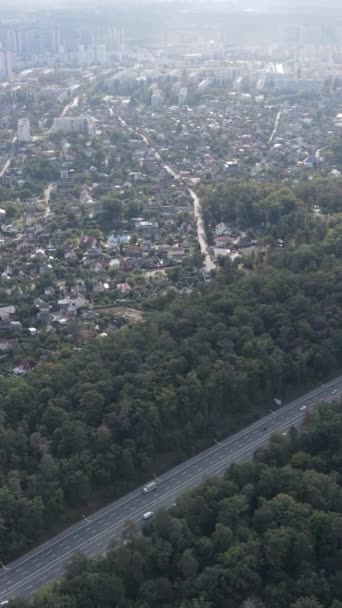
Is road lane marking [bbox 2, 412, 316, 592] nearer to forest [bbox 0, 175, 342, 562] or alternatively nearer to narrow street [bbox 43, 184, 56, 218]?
forest [bbox 0, 175, 342, 562]

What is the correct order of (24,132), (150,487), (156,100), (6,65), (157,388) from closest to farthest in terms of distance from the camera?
(150,487) → (157,388) → (24,132) → (156,100) → (6,65)

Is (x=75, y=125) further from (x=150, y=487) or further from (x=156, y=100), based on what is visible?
(x=150, y=487)

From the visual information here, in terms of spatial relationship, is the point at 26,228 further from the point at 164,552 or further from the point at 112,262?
the point at 164,552

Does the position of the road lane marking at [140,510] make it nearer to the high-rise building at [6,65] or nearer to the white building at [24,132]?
the white building at [24,132]

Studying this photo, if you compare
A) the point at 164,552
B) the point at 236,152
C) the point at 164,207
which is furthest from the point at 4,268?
the point at 236,152

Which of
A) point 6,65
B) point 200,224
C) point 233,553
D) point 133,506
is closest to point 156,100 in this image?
point 6,65

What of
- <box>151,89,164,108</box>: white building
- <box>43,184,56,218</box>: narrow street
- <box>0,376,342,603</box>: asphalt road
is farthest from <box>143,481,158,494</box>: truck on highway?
<box>151,89,164,108</box>: white building
